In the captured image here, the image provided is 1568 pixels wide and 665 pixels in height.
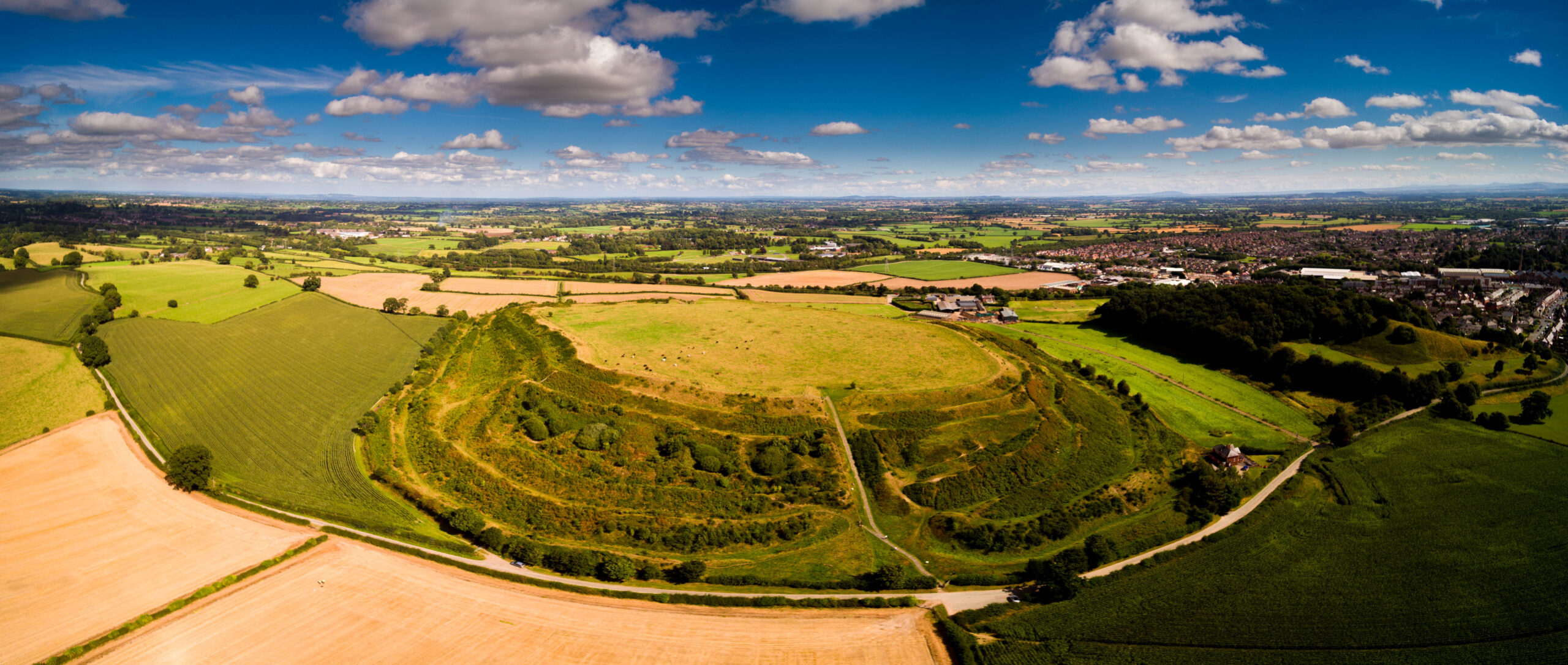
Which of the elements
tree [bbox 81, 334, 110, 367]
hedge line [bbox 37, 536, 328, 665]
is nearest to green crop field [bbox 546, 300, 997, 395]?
hedge line [bbox 37, 536, 328, 665]

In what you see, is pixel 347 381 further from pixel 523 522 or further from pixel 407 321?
pixel 523 522

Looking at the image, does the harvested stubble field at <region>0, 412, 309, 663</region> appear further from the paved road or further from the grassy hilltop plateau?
the paved road

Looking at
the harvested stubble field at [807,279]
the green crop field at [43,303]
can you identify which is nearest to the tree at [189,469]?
the green crop field at [43,303]

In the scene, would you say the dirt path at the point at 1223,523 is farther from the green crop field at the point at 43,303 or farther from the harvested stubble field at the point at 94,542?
the green crop field at the point at 43,303

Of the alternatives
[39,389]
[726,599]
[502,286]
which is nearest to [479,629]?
[726,599]

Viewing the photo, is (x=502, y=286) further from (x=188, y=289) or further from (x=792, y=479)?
(x=792, y=479)
